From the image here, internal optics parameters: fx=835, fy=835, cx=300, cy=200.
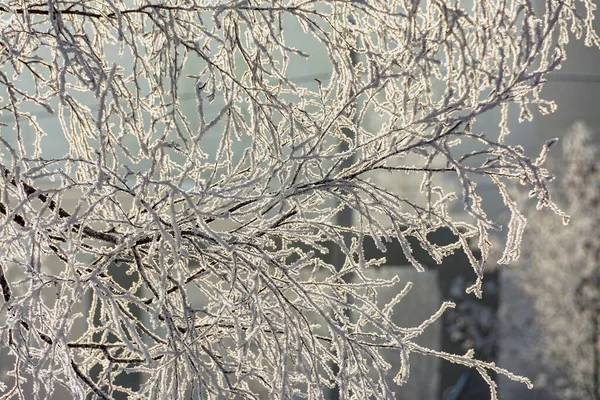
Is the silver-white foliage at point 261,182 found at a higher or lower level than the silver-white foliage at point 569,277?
lower

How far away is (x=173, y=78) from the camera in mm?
1569

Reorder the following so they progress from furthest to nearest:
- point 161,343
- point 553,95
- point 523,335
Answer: point 553,95
point 523,335
point 161,343

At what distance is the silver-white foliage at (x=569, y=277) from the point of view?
7055mm

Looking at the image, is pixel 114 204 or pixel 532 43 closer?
pixel 532 43

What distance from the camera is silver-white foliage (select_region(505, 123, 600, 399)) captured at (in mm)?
7055

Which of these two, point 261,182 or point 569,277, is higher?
point 569,277

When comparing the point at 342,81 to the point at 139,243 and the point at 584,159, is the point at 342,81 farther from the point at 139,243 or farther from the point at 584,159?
the point at 584,159

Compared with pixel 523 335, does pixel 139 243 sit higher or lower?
lower

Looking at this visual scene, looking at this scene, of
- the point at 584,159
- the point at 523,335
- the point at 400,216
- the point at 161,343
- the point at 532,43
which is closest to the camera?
the point at 532,43

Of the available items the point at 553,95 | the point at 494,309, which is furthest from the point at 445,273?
the point at 553,95

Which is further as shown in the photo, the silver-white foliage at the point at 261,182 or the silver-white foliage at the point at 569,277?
the silver-white foliage at the point at 569,277

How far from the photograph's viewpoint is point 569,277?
7.30m

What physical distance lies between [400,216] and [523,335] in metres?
7.04

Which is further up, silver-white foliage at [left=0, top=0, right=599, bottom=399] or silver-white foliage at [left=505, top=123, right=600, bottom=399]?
silver-white foliage at [left=505, top=123, right=600, bottom=399]
